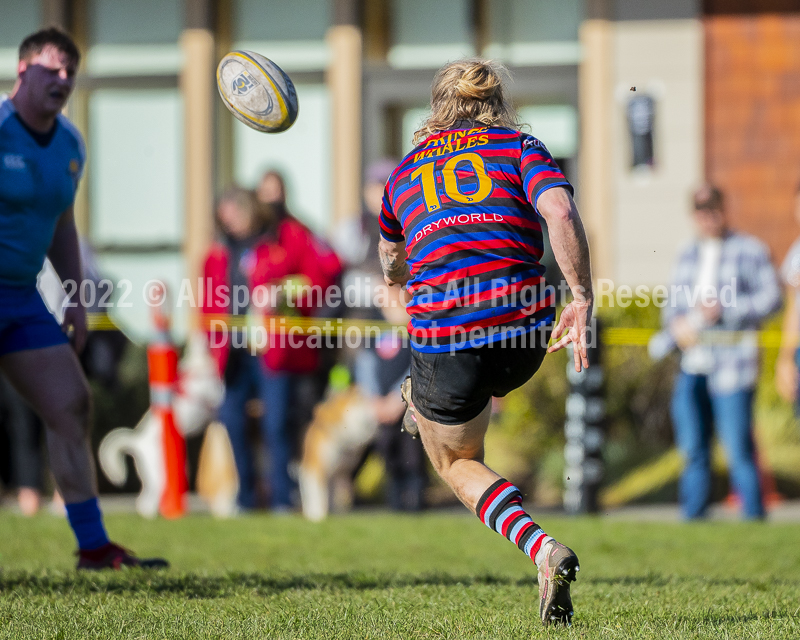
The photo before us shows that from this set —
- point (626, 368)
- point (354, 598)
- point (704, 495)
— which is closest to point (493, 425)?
point (626, 368)

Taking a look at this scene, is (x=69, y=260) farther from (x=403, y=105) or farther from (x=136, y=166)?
(x=136, y=166)

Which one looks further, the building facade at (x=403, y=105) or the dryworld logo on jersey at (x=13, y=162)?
the building facade at (x=403, y=105)

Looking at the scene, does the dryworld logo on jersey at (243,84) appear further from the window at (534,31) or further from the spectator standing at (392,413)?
the window at (534,31)

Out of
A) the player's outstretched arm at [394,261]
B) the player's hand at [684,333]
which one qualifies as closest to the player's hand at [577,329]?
the player's outstretched arm at [394,261]

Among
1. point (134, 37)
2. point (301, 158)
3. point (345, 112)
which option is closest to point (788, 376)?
point (345, 112)

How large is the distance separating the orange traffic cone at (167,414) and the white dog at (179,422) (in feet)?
0.35

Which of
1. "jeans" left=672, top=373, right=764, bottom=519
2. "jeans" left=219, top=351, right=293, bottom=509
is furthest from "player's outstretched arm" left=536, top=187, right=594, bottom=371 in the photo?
"jeans" left=219, top=351, right=293, bottom=509

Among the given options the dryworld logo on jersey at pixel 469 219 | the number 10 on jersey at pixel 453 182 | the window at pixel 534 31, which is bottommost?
the dryworld logo on jersey at pixel 469 219

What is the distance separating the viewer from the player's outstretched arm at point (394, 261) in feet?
15.7

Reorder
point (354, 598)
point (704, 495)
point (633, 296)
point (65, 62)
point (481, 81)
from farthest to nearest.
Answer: point (633, 296), point (704, 495), point (65, 62), point (354, 598), point (481, 81)

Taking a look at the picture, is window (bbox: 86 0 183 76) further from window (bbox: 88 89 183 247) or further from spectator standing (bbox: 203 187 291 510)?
spectator standing (bbox: 203 187 291 510)

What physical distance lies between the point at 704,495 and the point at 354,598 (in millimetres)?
4516

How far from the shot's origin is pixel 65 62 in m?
5.48

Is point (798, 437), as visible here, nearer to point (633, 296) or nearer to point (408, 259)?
point (633, 296)
